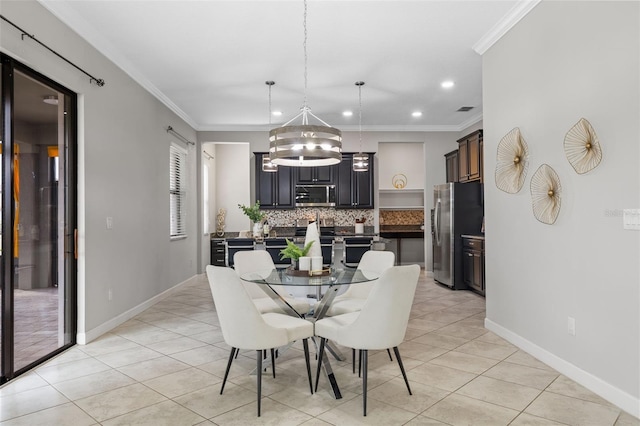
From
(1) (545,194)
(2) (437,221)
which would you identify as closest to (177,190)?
(2) (437,221)

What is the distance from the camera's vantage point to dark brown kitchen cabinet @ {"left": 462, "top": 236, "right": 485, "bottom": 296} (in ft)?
19.9

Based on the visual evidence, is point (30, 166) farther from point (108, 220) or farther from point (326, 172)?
point (326, 172)

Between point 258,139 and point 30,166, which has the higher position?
point 258,139

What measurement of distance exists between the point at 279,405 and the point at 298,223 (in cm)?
579

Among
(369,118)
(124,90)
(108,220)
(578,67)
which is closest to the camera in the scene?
(578,67)

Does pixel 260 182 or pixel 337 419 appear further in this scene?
pixel 260 182

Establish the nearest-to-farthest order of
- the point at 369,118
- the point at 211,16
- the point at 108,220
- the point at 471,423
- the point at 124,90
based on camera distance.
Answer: the point at 471,423, the point at 211,16, the point at 108,220, the point at 124,90, the point at 369,118

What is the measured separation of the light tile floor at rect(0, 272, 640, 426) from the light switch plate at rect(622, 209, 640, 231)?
1104 millimetres

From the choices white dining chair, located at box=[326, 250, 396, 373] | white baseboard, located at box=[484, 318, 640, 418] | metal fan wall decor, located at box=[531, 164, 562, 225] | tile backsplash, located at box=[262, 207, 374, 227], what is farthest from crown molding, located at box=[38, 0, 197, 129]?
white baseboard, located at box=[484, 318, 640, 418]

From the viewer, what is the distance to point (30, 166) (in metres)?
3.27

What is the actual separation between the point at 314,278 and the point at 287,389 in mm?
777

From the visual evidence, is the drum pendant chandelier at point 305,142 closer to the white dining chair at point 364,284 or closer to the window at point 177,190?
the white dining chair at point 364,284

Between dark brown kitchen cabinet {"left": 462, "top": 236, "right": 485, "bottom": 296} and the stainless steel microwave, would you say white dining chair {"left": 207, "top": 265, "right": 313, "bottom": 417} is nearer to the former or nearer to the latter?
dark brown kitchen cabinet {"left": 462, "top": 236, "right": 485, "bottom": 296}

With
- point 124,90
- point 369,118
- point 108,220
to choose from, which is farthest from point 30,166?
point 369,118
